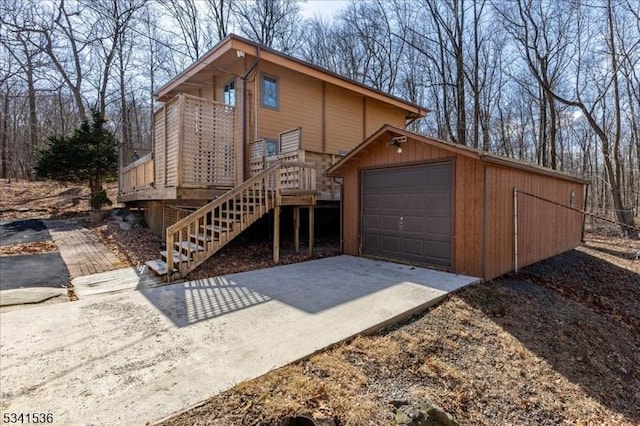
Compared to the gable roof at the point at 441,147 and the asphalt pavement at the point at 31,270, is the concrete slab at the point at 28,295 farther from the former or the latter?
the gable roof at the point at 441,147

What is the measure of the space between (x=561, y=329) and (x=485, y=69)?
60.6 feet

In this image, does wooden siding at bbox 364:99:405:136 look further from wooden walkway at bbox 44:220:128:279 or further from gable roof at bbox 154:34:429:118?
wooden walkway at bbox 44:220:128:279

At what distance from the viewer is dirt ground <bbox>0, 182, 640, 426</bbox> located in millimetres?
2572

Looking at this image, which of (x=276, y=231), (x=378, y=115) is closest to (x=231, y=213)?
(x=276, y=231)

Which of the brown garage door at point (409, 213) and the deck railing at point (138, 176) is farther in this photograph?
the deck railing at point (138, 176)

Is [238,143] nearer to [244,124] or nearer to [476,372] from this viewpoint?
[244,124]

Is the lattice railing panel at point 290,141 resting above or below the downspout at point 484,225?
above

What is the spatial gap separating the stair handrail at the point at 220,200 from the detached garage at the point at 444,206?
61.3 inches

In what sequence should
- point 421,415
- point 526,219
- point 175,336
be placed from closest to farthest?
point 421,415 → point 175,336 → point 526,219

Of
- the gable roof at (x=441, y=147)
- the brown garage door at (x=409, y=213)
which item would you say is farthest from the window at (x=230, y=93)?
the brown garage door at (x=409, y=213)

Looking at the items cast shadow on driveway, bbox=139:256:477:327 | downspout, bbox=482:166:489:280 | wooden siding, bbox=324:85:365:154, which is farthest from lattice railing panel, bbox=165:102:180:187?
downspout, bbox=482:166:489:280

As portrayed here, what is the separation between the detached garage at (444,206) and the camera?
606 centimetres

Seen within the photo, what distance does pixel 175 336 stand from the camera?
3.60m

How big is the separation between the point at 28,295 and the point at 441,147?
284 inches
